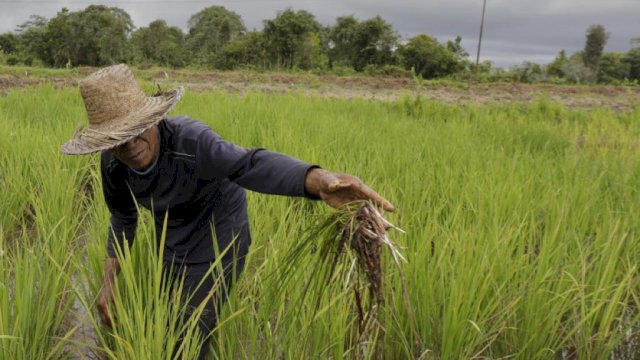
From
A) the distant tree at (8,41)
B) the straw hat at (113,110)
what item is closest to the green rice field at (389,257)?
the straw hat at (113,110)

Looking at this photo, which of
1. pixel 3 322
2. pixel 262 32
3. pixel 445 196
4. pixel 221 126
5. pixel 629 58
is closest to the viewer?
pixel 3 322

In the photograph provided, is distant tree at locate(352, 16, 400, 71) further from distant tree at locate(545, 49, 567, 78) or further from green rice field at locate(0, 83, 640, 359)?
green rice field at locate(0, 83, 640, 359)

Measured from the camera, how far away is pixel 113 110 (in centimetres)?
131

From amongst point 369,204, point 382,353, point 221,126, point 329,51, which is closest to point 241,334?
point 382,353

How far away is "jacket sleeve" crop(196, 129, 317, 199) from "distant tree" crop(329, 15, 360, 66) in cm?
2199

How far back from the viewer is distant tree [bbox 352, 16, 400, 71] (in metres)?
22.1

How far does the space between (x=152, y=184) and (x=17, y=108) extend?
160 inches

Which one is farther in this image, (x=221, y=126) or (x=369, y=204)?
(x=221, y=126)

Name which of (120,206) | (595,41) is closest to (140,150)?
(120,206)

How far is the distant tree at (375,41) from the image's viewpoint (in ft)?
72.4

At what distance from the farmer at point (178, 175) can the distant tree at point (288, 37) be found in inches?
743

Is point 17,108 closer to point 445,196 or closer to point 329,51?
point 445,196

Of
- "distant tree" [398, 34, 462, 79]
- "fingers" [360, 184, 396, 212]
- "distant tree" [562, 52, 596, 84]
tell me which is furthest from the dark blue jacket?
"distant tree" [562, 52, 596, 84]

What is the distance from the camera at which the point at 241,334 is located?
142cm
